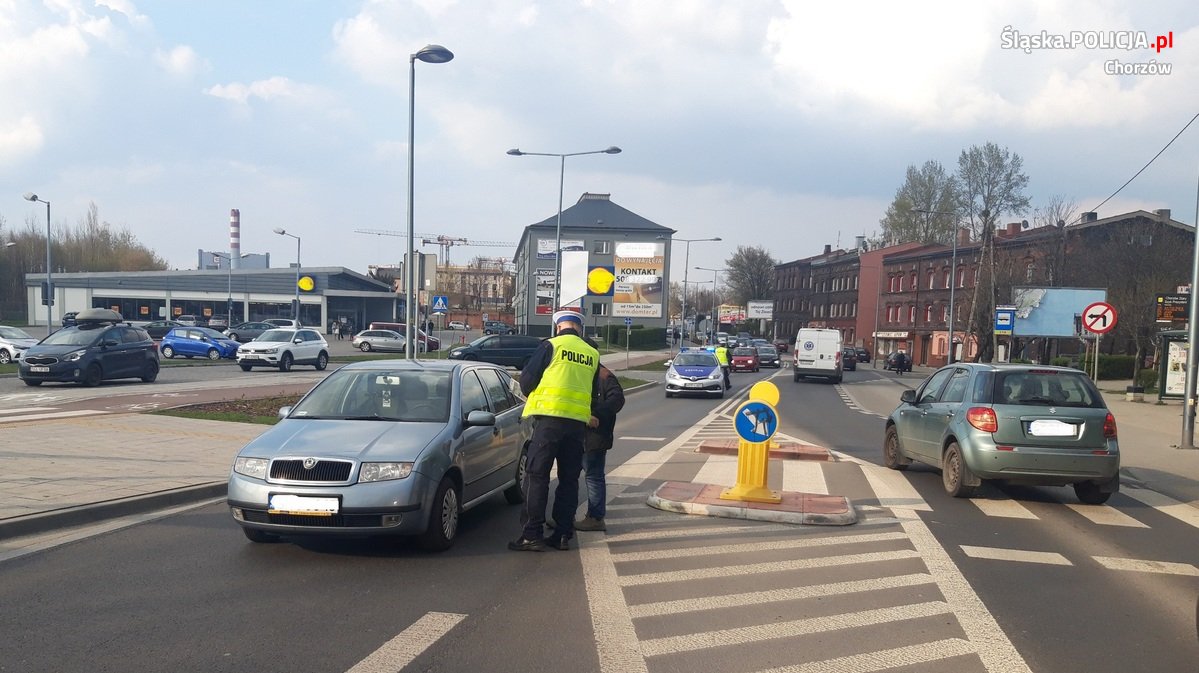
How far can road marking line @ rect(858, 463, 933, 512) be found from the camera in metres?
9.24

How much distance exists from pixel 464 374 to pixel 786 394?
83.4 ft

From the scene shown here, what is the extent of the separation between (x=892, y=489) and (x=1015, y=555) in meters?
3.19

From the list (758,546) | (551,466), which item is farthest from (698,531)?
(551,466)

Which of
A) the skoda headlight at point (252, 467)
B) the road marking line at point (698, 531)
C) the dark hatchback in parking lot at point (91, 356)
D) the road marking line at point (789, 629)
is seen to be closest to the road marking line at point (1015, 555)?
the road marking line at point (698, 531)

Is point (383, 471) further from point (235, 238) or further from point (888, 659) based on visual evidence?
point (235, 238)

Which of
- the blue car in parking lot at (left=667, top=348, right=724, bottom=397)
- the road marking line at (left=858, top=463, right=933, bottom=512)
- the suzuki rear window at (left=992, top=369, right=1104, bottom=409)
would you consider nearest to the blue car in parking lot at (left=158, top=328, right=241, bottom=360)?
the blue car in parking lot at (left=667, top=348, right=724, bottom=397)

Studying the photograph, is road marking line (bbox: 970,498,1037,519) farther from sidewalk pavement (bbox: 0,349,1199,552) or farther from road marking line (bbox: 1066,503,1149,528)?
sidewalk pavement (bbox: 0,349,1199,552)

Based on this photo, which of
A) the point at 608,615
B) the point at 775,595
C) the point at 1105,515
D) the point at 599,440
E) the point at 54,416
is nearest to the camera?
the point at 608,615

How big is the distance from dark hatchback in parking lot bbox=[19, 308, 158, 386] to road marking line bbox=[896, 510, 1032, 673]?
20486 mm

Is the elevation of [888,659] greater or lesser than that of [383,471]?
lesser

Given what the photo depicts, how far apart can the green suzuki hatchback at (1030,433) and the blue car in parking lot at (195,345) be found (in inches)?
1403

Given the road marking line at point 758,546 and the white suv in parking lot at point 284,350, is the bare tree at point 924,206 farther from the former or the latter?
the road marking line at point 758,546

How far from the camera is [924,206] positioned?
260ft

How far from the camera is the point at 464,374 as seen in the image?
792cm
